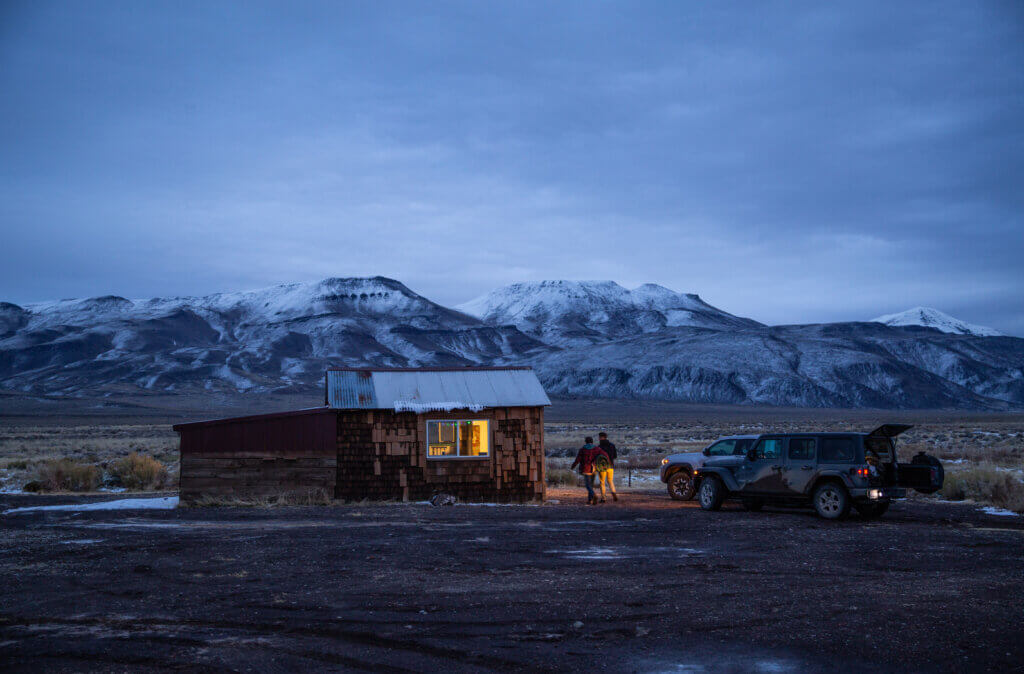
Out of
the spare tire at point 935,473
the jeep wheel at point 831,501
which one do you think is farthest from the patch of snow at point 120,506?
the spare tire at point 935,473

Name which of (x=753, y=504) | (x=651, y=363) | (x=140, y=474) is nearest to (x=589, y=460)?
(x=753, y=504)

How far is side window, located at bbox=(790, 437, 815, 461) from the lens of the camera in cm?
1752

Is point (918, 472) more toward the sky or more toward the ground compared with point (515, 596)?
more toward the sky

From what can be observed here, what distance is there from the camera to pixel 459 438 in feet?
74.6

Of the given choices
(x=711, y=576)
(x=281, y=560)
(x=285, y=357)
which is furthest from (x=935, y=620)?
(x=285, y=357)

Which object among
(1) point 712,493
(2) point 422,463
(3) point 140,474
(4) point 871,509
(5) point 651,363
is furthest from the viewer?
(5) point 651,363

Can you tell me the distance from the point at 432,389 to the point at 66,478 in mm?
12298

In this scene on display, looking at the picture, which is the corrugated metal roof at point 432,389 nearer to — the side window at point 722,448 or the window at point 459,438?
the window at point 459,438

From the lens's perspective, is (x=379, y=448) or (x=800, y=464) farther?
(x=379, y=448)

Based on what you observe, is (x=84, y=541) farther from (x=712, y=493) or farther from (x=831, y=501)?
(x=831, y=501)

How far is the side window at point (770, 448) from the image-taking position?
18.1 m

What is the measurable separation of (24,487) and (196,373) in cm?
14754

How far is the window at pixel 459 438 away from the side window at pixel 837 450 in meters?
8.61

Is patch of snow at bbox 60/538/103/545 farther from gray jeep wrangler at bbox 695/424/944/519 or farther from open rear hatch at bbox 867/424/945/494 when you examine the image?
open rear hatch at bbox 867/424/945/494
